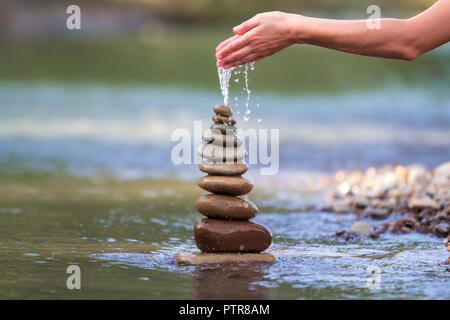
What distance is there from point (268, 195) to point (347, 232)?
186cm

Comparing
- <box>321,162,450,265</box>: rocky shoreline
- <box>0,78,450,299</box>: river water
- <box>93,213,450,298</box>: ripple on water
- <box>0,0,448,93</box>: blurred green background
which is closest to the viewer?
<box>93,213,450,298</box>: ripple on water

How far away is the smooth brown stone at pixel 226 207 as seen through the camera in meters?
4.82

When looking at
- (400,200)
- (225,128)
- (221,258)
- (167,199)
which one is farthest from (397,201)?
(221,258)

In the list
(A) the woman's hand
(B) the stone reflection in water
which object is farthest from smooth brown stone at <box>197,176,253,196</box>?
(A) the woman's hand

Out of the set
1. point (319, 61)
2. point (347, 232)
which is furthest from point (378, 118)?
point (319, 61)

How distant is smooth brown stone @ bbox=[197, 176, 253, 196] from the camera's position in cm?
489

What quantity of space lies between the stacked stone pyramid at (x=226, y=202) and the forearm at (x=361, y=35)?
3.21 feet

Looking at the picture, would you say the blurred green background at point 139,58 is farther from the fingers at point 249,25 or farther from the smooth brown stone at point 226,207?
the fingers at point 249,25

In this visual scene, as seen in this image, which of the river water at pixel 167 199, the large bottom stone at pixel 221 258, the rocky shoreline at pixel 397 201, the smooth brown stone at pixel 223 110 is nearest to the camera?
the river water at pixel 167 199

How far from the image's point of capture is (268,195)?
24.6 feet

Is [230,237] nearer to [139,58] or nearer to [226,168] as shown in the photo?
A: [226,168]

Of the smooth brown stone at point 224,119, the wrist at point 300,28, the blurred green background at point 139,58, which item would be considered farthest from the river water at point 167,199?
the blurred green background at point 139,58

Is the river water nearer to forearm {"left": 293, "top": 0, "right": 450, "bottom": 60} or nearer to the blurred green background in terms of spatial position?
forearm {"left": 293, "top": 0, "right": 450, "bottom": 60}
